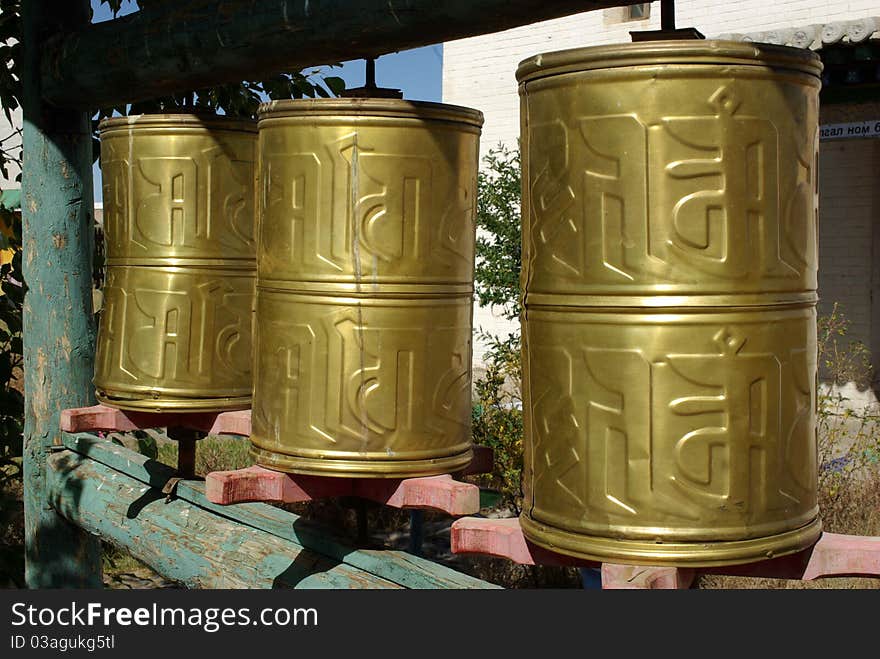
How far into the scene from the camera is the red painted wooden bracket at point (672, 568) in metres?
1.83

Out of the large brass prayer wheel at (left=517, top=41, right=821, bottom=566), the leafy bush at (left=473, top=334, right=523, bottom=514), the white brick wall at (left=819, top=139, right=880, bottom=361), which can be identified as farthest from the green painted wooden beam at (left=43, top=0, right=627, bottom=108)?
the white brick wall at (left=819, top=139, right=880, bottom=361)

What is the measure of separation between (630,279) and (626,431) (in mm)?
253

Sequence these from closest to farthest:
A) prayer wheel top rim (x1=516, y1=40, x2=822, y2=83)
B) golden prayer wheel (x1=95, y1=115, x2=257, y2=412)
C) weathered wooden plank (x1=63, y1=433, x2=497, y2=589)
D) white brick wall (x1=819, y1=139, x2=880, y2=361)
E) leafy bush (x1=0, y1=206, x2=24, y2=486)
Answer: prayer wheel top rim (x1=516, y1=40, x2=822, y2=83) < weathered wooden plank (x1=63, y1=433, x2=497, y2=589) < golden prayer wheel (x1=95, y1=115, x2=257, y2=412) < leafy bush (x1=0, y1=206, x2=24, y2=486) < white brick wall (x1=819, y1=139, x2=880, y2=361)

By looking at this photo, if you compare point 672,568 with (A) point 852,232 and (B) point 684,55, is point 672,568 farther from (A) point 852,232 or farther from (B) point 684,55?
(A) point 852,232

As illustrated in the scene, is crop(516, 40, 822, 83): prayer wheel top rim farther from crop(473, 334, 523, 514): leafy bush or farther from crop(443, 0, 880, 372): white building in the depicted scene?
crop(443, 0, 880, 372): white building

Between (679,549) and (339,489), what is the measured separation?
2.97 ft

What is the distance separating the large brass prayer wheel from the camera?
1809 millimetres

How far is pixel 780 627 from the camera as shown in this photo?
2098mm

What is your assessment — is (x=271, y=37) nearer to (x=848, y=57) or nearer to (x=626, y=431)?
(x=626, y=431)

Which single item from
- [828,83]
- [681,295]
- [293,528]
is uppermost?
[828,83]

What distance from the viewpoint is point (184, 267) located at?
305cm

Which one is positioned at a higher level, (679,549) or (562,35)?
(562,35)

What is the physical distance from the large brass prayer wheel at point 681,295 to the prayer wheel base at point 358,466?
20.5 inches

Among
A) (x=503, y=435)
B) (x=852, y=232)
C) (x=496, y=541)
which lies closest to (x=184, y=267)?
(x=496, y=541)
